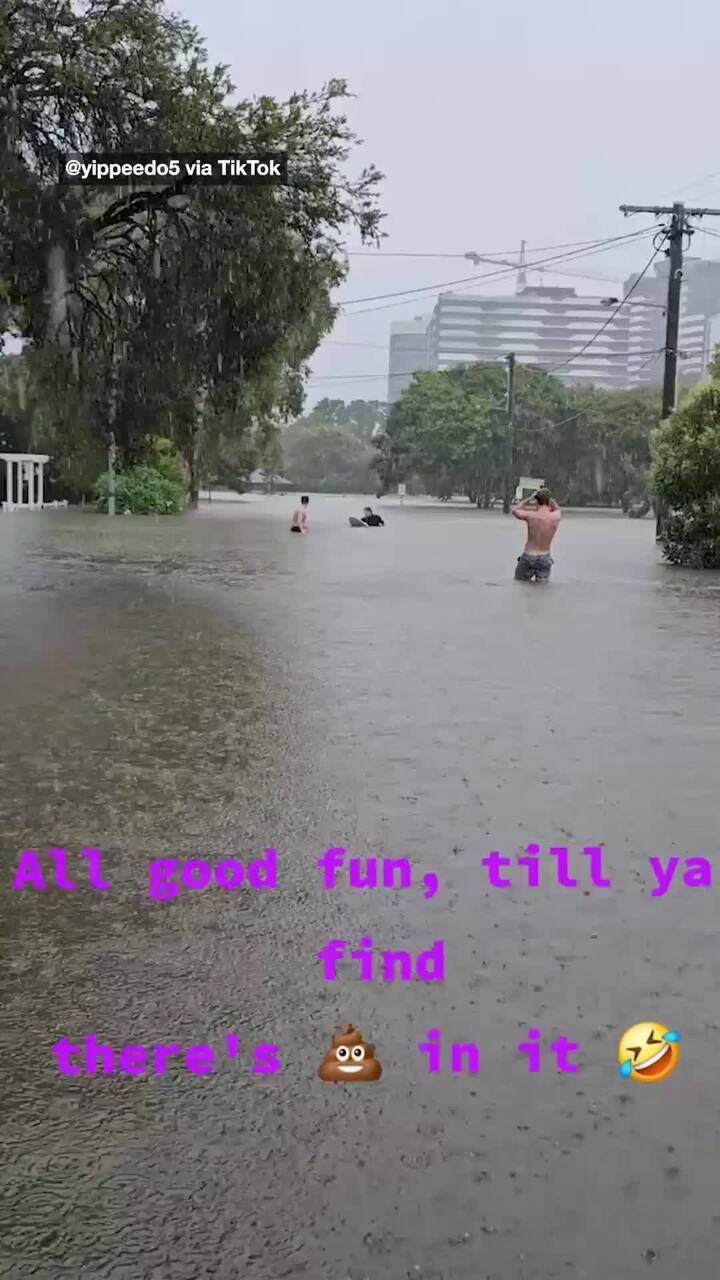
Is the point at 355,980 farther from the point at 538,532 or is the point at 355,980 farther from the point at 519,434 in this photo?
the point at 519,434

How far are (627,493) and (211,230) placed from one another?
71.9 metres

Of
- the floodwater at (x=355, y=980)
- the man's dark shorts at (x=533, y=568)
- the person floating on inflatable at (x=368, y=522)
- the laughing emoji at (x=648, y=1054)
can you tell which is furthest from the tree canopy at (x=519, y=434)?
the laughing emoji at (x=648, y=1054)

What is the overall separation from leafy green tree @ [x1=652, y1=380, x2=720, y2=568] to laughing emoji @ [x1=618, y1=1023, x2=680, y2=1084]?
21.8 meters

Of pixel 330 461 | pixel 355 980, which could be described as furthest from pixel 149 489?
pixel 330 461

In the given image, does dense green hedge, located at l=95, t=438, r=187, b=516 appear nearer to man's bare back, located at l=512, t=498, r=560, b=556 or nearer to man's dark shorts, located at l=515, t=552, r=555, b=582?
man's dark shorts, located at l=515, t=552, r=555, b=582

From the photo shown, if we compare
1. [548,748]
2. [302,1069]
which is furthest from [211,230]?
[302,1069]

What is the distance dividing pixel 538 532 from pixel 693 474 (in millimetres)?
6417

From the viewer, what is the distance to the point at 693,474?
24734mm

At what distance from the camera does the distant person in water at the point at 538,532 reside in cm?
1930

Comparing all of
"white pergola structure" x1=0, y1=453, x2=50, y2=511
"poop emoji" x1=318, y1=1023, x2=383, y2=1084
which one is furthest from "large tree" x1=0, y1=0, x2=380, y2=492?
"white pergola structure" x1=0, y1=453, x2=50, y2=511

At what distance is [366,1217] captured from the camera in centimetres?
267

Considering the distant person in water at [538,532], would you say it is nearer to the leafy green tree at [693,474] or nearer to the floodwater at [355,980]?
the leafy green tree at [693,474]

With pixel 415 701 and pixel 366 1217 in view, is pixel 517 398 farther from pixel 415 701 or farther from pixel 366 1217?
pixel 366 1217

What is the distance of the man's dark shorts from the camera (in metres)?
20.4
